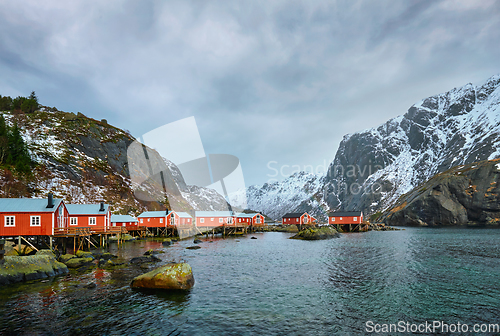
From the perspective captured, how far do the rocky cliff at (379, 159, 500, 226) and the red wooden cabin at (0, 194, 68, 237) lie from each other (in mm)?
168992

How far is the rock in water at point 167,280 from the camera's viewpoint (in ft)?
78.7

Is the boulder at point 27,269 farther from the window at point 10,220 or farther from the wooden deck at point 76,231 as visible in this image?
the wooden deck at point 76,231

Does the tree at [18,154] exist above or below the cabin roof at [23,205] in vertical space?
above

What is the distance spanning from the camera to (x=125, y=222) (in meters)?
86.4

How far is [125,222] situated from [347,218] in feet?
293

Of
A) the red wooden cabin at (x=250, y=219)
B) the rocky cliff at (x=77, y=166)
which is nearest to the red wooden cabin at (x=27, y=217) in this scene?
the rocky cliff at (x=77, y=166)

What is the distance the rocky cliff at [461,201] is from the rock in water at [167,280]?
164 m

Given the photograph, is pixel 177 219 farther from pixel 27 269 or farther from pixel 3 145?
pixel 27 269

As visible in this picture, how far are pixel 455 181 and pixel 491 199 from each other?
62.7 ft

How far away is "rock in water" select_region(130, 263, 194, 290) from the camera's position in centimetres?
2400

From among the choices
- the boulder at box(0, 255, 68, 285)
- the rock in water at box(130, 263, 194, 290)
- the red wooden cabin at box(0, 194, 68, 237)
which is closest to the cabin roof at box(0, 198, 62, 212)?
the red wooden cabin at box(0, 194, 68, 237)

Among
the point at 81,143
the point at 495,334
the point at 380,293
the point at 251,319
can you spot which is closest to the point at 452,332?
the point at 495,334

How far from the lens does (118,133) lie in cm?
15312

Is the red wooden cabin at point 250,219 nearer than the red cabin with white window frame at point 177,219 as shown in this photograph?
No
